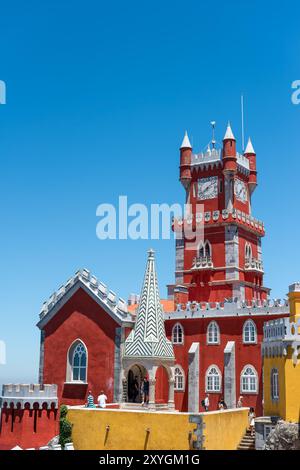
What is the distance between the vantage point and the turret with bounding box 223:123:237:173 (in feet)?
154

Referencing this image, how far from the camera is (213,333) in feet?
129

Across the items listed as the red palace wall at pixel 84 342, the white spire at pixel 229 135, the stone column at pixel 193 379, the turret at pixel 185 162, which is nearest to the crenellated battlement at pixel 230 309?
the stone column at pixel 193 379

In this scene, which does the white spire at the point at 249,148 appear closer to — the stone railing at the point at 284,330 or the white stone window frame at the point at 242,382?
the white stone window frame at the point at 242,382

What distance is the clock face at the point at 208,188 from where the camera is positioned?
47.9 metres

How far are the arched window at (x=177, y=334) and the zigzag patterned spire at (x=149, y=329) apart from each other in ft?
13.0

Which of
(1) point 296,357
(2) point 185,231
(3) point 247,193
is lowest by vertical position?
(1) point 296,357

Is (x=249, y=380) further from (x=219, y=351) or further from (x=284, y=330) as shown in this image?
(x=284, y=330)

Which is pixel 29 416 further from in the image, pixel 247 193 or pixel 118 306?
pixel 247 193

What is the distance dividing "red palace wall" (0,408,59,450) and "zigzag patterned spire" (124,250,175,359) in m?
6.12

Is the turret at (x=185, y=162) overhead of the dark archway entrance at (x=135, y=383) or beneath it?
overhead
